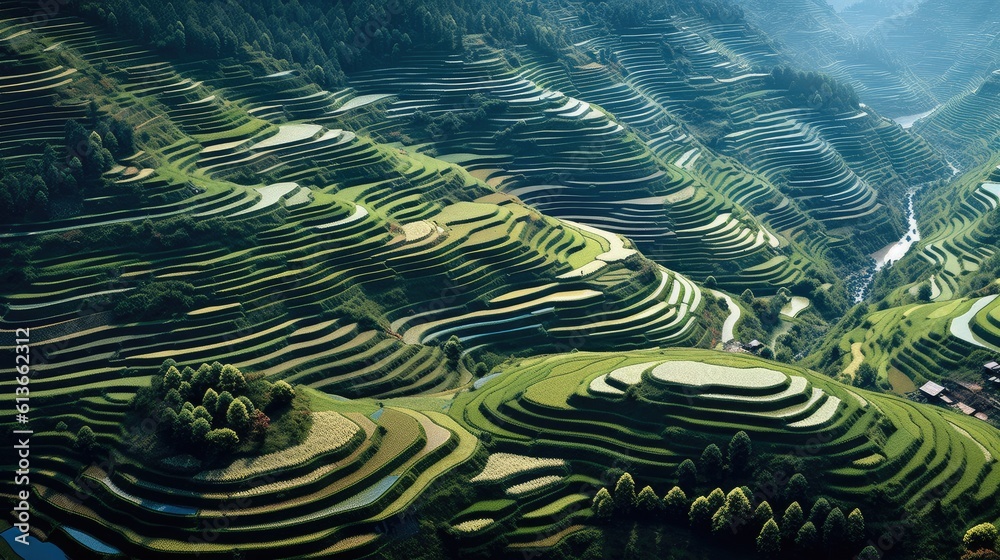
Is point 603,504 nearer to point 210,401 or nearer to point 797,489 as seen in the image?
point 797,489

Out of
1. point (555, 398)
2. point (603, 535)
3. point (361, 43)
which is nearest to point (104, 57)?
point (361, 43)

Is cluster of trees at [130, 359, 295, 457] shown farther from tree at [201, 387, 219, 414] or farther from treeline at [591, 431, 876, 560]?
treeline at [591, 431, 876, 560]

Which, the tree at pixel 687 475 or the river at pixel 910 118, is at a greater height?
the tree at pixel 687 475

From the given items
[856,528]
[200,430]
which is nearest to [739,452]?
[856,528]

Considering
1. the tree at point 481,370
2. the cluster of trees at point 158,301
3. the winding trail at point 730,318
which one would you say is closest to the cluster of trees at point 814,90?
the winding trail at point 730,318

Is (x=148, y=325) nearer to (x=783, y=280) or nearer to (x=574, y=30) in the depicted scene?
(x=783, y=280)

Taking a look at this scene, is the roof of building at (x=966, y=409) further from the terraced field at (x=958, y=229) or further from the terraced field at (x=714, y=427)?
the terraced field at (x=958, y=229)
